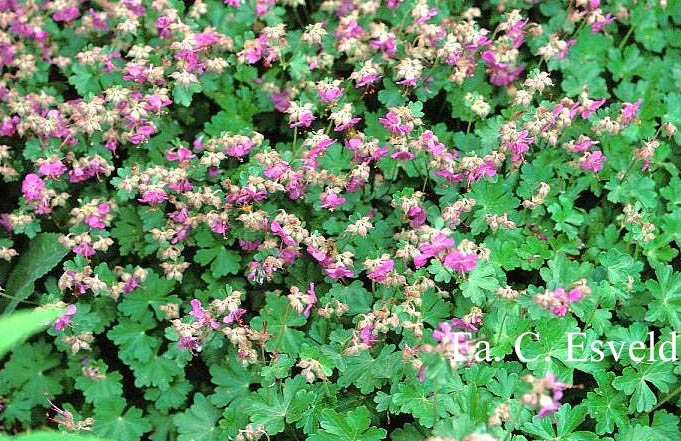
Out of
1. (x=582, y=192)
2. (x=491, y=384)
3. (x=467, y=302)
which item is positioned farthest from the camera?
(x=582, y=192)

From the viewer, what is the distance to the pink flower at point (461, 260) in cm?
251

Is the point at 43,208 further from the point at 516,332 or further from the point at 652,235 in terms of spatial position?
the point at 652,235

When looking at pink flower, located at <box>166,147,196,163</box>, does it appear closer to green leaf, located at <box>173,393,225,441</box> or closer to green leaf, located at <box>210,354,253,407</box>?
green leaf, located at <box>210,354,253,407</box>

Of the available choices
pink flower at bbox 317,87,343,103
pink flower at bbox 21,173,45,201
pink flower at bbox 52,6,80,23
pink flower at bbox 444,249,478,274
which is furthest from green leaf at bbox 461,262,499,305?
pink flower at bbox 52,6,80,23

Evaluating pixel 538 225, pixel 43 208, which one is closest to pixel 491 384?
pixel 538 225

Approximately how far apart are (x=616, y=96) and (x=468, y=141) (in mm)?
859

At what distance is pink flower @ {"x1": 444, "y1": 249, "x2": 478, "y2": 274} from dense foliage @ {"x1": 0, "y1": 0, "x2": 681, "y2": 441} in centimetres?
1

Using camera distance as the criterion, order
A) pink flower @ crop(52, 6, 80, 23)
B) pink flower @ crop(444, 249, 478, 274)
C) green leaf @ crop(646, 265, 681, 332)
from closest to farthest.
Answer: pink flower @ crop(444, 249, 478, 274) → green leaf @ crop(646, 265, 681, 332) → pink flower @ crop(52, 6, 80, 23)

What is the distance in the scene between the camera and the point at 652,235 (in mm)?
2916

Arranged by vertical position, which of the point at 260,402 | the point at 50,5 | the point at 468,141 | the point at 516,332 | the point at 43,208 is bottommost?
the point at 260,402

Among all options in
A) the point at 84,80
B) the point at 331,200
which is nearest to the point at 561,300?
the point at 331,200

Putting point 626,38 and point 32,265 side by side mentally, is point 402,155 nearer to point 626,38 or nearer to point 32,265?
point 626,38

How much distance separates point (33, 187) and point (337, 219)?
→ 1.24m

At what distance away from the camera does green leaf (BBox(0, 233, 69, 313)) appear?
3.02m
